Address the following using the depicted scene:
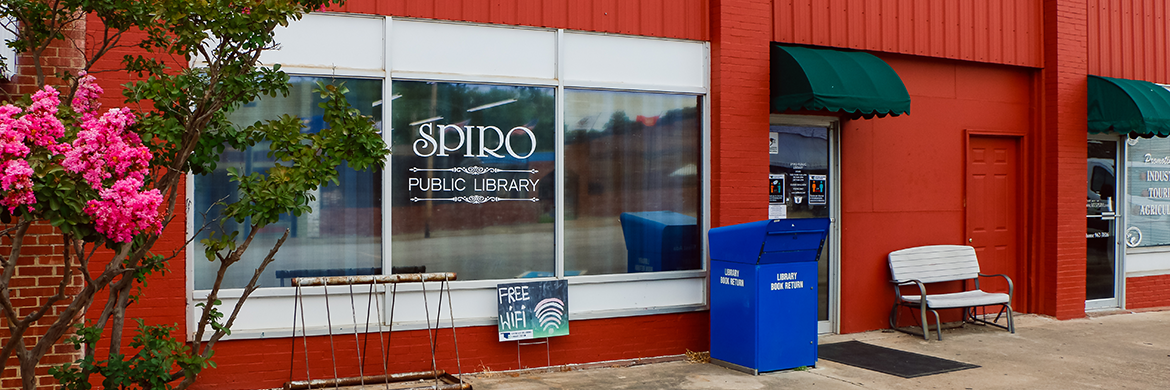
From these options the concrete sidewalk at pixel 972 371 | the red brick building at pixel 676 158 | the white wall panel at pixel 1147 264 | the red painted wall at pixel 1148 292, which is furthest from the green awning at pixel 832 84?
the red painted wall at pixel 1148 292

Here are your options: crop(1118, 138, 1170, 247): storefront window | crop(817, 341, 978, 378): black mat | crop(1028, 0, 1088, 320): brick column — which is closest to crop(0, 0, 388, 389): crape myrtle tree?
crop(817, 341, 978, 378): black mat

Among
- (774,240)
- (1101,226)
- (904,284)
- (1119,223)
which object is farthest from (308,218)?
(1119,223)

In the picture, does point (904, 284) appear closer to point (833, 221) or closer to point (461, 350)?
point (833, 221)

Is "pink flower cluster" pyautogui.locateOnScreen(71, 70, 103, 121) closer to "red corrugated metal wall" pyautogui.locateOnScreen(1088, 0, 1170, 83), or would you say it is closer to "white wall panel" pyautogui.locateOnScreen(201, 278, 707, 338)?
"white wall panel" pyautogui.locateOnScreen(201, 278, 707, 338)

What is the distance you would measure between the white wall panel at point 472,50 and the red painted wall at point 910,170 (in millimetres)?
3644

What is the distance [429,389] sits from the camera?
616 cm

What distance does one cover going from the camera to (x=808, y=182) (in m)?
9.17

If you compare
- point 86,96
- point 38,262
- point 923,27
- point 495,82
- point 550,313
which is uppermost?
point 923,27

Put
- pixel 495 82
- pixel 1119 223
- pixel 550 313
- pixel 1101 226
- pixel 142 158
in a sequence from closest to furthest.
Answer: pixel 142 158 → pixel 495 82 → pixel 550 313 → pixel 1101 226 → pixel 1119 223

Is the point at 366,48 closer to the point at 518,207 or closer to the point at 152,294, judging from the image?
the point at 518,207

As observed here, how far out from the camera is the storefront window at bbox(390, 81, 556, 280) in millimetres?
6977

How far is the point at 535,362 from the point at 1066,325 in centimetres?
645

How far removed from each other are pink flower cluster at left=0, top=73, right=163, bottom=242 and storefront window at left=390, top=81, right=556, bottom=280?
390 centimetres

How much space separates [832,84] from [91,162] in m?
6.45
